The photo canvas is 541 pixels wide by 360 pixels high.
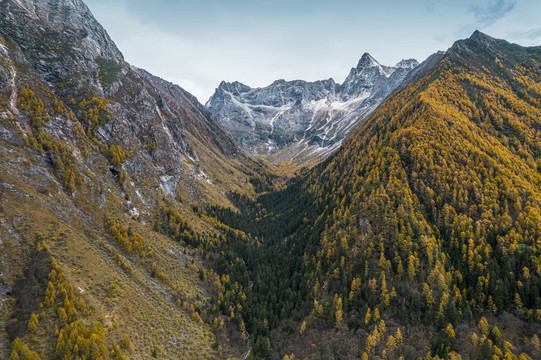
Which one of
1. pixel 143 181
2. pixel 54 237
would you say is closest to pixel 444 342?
pixel 54 237

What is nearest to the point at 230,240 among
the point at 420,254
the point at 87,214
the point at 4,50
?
the point at 87,214

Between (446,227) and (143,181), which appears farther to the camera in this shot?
(143,181)

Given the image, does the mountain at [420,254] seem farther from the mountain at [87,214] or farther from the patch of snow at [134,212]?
the patch of snow at [134,212]

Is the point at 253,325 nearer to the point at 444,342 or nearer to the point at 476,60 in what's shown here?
the point at 444,342

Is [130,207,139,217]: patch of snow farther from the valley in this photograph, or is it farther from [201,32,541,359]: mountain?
[201,32,541,359]: mountain

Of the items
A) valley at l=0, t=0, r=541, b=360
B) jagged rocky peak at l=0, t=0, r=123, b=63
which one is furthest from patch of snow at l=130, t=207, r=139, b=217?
jagged rocky peak at l=0, t=0, r=123, b=63

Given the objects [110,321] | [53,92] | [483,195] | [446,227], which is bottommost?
[110,321]

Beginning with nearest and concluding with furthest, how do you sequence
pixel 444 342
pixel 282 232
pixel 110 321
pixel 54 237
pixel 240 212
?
pixel 110 321, pixel 444 342, pixel 54 237, pixel 282 232, pixel 240 212
